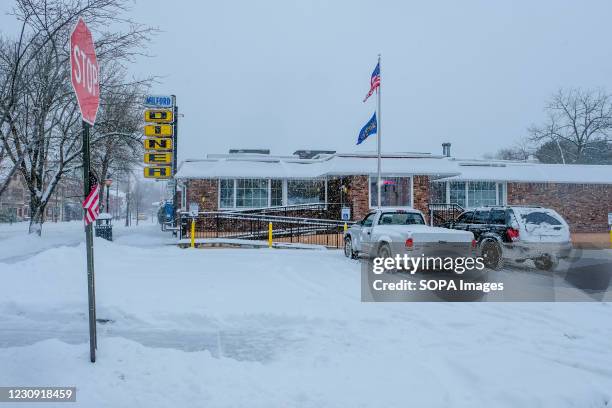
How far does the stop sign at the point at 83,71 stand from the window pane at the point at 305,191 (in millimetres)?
20644

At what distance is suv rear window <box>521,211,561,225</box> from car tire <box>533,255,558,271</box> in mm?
903

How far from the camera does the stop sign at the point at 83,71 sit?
4.18 m

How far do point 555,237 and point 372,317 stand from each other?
274 inches

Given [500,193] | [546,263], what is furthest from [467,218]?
[500,193]

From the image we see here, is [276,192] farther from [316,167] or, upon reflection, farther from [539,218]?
[539,218]

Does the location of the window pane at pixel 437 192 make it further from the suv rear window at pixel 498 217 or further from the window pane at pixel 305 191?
the suv rear window at pixel 498 217

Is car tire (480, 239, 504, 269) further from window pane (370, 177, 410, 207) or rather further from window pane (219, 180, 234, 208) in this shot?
window pane (219, 180, 234, 208)

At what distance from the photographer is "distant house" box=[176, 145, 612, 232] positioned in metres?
23.3

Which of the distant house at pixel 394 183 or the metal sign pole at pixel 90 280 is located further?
the distant house at pixel 394 183

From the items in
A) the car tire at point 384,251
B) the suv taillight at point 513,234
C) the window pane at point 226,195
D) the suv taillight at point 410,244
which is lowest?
the car tire at point 384,251

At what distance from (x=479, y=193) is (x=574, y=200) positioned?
6.36 meters

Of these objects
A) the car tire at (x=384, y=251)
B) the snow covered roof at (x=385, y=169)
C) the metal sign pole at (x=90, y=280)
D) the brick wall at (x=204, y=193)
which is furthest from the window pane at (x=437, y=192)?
the metal sign pole at (x=90, y=280)

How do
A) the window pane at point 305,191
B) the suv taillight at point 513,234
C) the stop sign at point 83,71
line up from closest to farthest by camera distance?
the stop sign at point 83,71 → the suv taillight at point 513,234 → the window pane at point 305,191

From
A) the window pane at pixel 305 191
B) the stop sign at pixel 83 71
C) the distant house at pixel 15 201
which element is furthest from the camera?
the distant house at pixel 15 201
